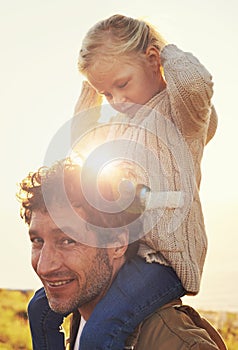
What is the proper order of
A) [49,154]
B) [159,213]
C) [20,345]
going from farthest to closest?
[20,345]
[49,154]
[159,213]

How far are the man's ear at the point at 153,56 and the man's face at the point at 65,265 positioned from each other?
3.39 feet

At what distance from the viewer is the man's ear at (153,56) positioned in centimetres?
367

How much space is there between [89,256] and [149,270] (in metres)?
0.27

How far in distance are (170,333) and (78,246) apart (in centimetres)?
51

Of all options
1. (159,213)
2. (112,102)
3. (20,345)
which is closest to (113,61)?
(112,102)

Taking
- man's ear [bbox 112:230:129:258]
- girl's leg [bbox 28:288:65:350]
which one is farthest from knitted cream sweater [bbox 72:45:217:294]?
girl's leg [bbox 28:288:65:350]

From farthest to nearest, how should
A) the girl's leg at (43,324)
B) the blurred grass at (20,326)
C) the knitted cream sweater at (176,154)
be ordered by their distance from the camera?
the blurred grass at (20,326), the girl's leg at (43,324), the knitted cream sweater at (176,154)

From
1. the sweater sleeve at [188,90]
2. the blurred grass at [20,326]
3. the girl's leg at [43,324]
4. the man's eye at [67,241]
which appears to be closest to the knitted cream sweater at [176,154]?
the sweater sleeve at [188,90]

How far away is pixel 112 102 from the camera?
3.66 m

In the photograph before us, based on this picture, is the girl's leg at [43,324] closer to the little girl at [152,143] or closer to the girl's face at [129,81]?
the little girl at [152,143]

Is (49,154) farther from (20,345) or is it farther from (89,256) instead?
(20,345)

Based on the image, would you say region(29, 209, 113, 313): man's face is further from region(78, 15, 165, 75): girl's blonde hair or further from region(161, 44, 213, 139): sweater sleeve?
region(78, 15, 165, 75): girl's blonde hair

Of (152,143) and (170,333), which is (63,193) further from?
(170,333)

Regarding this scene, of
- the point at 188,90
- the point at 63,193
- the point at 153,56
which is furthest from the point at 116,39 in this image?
the point at 63,193
